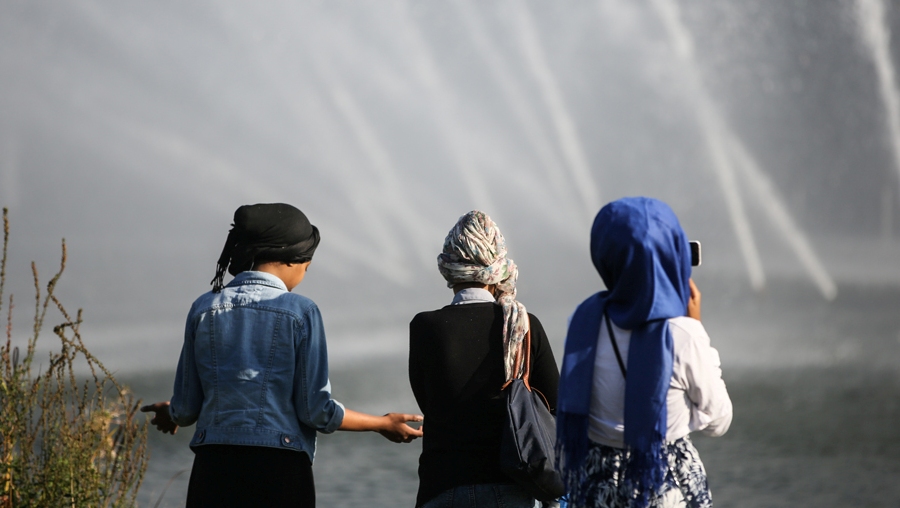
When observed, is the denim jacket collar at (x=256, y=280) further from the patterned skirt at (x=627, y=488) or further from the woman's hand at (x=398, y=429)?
the patterned skirt at (x=627, y=488)

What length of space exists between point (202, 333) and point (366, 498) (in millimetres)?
7548

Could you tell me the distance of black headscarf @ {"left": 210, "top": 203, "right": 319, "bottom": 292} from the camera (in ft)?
9.17

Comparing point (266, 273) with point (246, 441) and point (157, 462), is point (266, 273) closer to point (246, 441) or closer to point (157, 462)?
point (246, 441)

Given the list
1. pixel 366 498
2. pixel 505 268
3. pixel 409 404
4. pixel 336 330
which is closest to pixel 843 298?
pixel 336 330

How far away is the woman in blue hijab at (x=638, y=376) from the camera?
2273mm

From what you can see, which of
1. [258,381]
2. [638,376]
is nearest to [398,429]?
[258,381]

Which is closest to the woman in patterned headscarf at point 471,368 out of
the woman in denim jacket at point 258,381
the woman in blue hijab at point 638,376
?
the woman in denim jacket at point 258,381

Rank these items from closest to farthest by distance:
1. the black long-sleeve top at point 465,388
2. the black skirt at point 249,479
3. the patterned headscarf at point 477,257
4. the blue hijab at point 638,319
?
1. the blue hijab at point 638,319
2. the black skirt at point 249,479
3. the black long-sleeve top at point 465,388
4. the patterned headscarf at point 477,257

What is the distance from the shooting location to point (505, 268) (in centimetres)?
289

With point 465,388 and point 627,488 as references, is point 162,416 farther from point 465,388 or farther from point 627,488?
point 627,488

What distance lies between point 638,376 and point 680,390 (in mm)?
136

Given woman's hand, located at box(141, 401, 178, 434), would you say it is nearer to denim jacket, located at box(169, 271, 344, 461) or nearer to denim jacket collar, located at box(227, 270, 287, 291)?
denim jacket, located at box(169, 271, 344, 461)

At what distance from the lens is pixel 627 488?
7.71ft

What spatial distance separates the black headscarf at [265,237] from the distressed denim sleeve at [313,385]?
220mm
